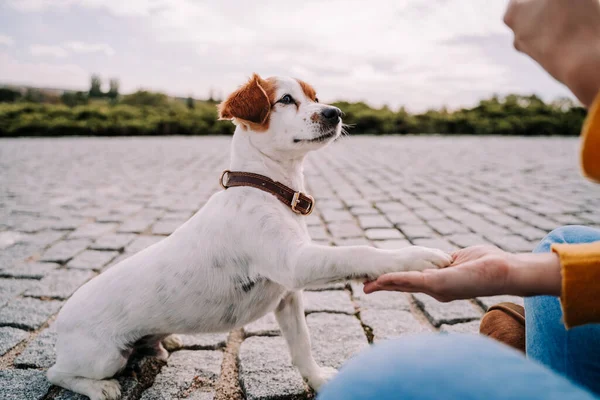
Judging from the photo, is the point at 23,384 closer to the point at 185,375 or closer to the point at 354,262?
the point at 185,375

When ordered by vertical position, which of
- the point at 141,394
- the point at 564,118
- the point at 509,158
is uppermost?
the point at 564,118

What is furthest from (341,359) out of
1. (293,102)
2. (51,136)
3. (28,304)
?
(51,136)

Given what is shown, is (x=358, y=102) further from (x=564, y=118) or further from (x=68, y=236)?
(x=68, y=236)

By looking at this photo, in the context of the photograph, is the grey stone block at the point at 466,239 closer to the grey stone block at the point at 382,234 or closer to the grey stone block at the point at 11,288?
the grey stone block at the point at 382,234

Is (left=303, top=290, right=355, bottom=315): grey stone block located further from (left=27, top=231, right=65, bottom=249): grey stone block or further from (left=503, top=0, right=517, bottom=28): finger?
(left=27, top=231, right=65, bottom=249): grey stone block

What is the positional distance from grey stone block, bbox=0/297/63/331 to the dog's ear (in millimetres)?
1756

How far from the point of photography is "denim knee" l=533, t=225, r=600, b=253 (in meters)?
1.62

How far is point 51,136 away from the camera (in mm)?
18469

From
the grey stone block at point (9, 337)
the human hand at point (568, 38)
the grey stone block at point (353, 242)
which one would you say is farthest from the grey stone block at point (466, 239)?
the grey stone block at point (9, 337)

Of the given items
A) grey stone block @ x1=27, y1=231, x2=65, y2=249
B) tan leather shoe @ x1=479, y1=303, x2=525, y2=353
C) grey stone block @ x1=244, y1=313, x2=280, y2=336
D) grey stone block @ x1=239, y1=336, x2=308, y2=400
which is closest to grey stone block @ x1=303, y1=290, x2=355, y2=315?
grey stone block @ x1=244, y1=313, x2=280, y2=336

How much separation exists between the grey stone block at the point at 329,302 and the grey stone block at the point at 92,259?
1.85 m

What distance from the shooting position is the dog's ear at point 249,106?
2334mm

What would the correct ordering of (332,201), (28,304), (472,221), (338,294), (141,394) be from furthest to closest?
(332,201), (472,221), (338,294), (28,304), (141,394)

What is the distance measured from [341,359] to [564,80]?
173cm
